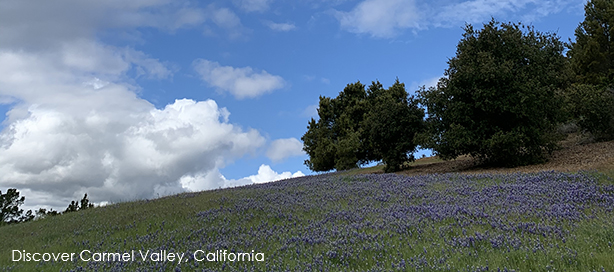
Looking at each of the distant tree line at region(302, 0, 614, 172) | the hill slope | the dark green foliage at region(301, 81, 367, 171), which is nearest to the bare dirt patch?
the distant tree line at region(302, 0, 614, 172)

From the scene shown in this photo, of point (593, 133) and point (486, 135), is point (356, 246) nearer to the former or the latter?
point (486, 135)

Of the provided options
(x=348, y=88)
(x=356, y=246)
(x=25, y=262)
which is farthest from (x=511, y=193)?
(x=348, y=88)

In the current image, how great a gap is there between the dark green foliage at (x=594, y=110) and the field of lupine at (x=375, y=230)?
15056 mm

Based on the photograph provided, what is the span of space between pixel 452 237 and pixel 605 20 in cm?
5036

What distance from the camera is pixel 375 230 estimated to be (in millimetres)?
8398

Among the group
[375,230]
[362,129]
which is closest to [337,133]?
[362,129]

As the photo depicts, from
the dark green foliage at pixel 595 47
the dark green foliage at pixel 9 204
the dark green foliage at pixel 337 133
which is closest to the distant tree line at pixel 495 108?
the dark green foliage at pixel 337 133

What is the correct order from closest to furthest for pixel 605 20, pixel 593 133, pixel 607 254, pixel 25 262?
pixel 607 254 → pixel 25 262 → pixel 593 133 → pixel 605 20

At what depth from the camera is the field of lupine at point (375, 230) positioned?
6309 mm

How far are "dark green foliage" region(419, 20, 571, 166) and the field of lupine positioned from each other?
7.93 meters

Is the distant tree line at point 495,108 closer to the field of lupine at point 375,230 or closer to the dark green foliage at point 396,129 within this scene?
the dark green foliage at point 396,129

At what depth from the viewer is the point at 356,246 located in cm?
736

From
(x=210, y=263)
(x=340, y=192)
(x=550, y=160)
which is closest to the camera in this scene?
(x=210, y=263)

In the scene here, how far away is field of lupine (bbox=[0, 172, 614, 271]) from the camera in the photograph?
6.31 m
